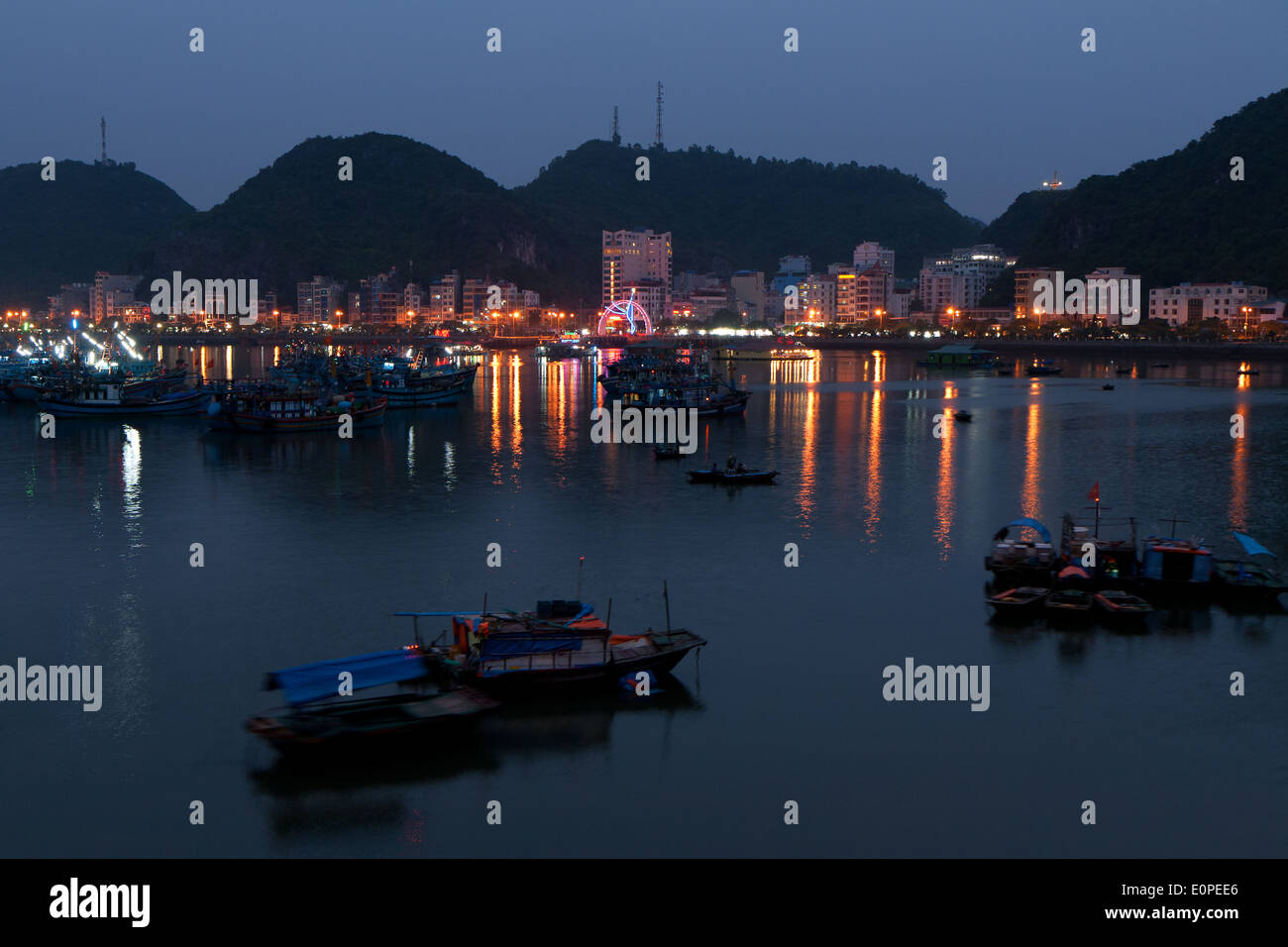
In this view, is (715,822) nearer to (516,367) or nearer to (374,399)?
(374,399)

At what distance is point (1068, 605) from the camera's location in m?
15.4

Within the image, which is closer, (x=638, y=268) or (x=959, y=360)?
(x=959, y=360)

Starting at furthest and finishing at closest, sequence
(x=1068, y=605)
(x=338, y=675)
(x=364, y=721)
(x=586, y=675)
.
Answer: (x=1068, y=605), (x=586, y=675), (x=338, y=675), (x=364, y=721)

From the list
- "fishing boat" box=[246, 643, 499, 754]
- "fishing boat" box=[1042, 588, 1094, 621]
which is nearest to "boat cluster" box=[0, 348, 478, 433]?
"fishing boat" box=[246, 643, 499, 754]

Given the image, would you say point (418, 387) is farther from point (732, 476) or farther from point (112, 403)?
point (732, 476)

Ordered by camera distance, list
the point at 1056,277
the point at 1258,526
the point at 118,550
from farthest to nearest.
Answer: the point at 1056,277
the point at 1258,526
the point at 118,550

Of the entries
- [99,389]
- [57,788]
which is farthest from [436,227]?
[57,788]

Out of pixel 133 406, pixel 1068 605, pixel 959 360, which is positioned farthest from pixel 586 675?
pixel 959 360

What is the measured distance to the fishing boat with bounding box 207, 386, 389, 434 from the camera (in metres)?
38.7

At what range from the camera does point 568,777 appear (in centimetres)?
1072

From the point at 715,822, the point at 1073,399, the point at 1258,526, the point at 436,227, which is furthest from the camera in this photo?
the point at 436,227

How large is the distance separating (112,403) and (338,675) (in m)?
39.4
